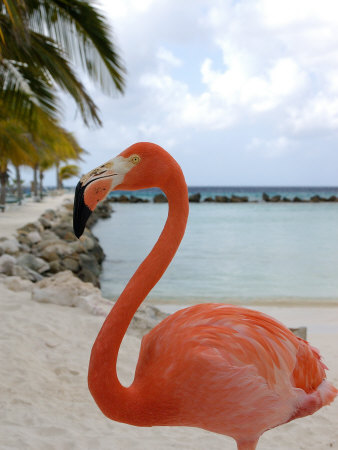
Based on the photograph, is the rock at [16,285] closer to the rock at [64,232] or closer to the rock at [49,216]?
the rock at [64,232]

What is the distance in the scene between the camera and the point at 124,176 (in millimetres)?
1746

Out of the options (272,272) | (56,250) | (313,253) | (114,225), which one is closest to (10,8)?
(56,250)

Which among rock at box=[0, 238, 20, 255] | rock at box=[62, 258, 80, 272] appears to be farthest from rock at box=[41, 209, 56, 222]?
rock at box=[62, 258, 80, 272]

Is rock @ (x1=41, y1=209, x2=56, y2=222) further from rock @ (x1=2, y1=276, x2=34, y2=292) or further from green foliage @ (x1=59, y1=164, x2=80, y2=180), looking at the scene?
green foliage @ (x1=59, y1=164, x2=80, y2=180)

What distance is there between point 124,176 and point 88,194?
203mm

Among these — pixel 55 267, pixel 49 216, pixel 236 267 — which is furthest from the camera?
pixel 49 216

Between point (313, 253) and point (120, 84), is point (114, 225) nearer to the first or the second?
point (313, 253)

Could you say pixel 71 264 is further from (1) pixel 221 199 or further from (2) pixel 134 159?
(1) pixel 221 199

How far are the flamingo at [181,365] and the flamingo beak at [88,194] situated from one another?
0.01m

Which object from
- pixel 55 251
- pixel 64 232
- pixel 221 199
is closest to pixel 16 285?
pixel 55 251

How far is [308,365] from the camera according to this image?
2027 millimetres

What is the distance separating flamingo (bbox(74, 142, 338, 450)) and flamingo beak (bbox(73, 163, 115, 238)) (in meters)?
0.01

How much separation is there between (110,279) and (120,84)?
4.75 metres

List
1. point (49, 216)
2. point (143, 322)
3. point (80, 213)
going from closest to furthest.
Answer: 1. point (80, 213)
2. point (143, 322)
3. point (49, 216)
